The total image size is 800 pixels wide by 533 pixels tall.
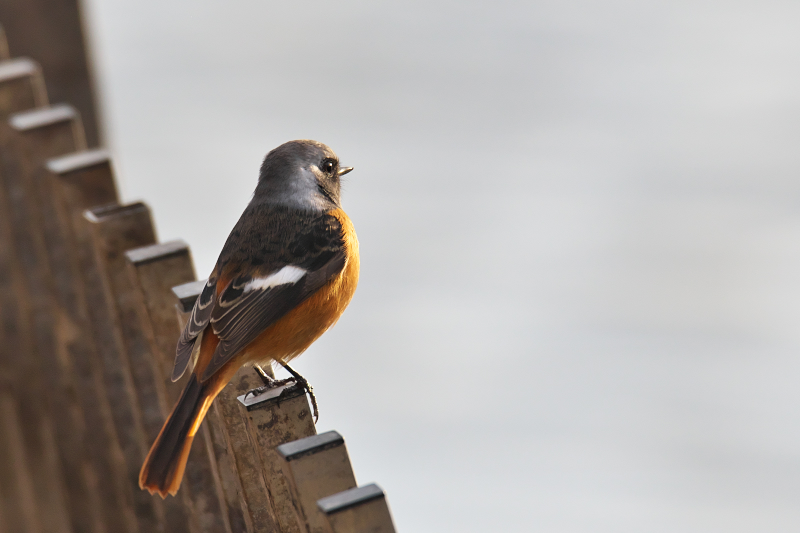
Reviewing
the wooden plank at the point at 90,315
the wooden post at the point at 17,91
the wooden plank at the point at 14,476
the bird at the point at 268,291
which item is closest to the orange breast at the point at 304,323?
the bird at the point at 268,291

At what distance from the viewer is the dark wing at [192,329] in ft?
6.12

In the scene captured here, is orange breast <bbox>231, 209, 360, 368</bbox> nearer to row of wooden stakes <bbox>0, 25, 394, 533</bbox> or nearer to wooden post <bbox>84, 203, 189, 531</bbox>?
row of wooden stakes <bbox>0, 25, 394, 533</bbox>

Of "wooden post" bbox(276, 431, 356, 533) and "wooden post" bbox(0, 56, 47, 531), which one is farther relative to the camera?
"wooden post" bbox(0, 56, 47, 531)

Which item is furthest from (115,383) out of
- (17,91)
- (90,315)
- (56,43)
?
(56,43)

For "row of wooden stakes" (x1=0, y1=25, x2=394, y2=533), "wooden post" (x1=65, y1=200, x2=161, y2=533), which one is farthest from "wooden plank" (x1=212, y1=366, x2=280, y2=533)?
"wooden post" (x1=65, y1=200, x2=161, y2=533)

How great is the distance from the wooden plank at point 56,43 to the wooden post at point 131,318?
2.58m

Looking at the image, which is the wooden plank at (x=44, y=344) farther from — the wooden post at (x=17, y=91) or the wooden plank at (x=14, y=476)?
the wooden post at (x=17, y=91)

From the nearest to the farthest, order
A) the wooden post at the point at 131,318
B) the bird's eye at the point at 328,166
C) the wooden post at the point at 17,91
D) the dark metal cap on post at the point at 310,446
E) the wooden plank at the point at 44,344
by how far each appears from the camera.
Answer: the dark metal cap on post at the point at 310,446 → the wooden post at the point at 131,318 → the bird's eye at the point at 328,166 → the wooden plank at the point at 44,344 → the wooden post at the point at 17,91

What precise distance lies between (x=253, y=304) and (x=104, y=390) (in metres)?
0.69

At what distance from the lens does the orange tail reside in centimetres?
168

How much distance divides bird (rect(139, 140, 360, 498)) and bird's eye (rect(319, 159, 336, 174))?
0.02 m

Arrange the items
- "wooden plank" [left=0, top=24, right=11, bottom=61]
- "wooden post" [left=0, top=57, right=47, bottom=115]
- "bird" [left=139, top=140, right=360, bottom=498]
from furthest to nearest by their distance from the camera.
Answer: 1. "wooden plank" [left=0, top=24, right=11, bottom=61]
2. "wooden post" [left=0, top=57, right=47, bottom=115]
3. "bird" [left=139, top=140, right=360, bottom=498]

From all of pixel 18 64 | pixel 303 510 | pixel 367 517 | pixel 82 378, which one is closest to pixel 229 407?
pixel 303 510

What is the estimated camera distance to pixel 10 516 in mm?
3270
